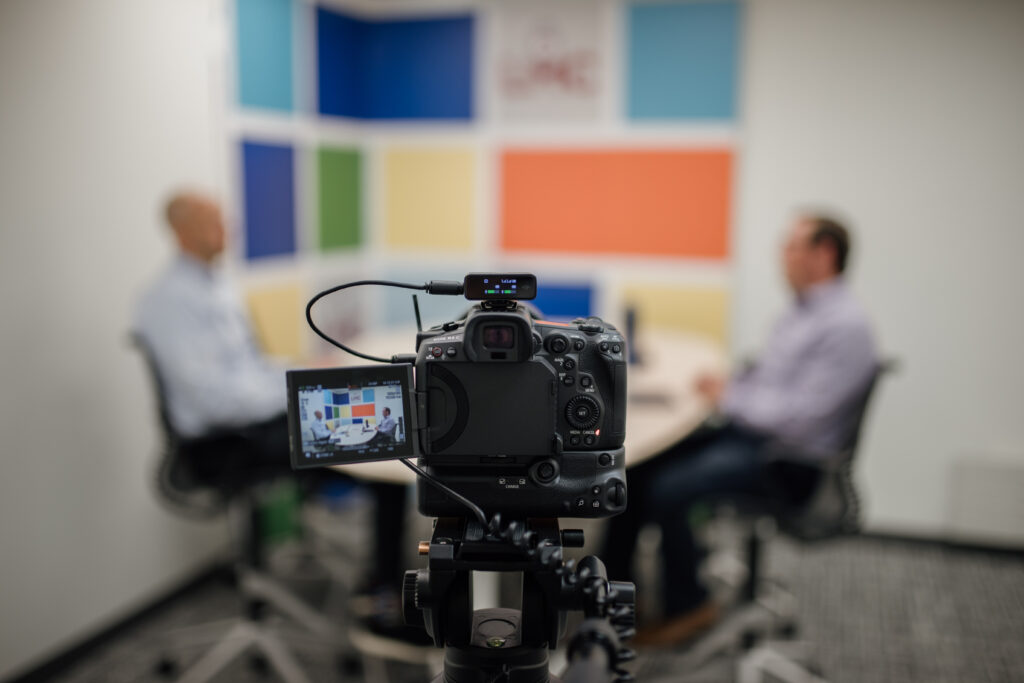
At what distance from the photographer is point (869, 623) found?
10.8 feet

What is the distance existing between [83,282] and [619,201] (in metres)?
2.42

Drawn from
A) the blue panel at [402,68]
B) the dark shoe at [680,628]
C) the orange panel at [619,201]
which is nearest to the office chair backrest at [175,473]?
the dark shoe at [680,628]

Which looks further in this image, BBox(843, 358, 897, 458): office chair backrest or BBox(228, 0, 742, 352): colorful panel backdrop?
BBox(228, 0, 742, 352): colorful panel backdrop

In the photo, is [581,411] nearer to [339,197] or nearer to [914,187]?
[914,187]

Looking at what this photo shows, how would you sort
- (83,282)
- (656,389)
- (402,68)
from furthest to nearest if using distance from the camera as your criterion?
(402,68) < (656,389) < (83,282)

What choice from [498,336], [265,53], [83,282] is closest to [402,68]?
[265,53]

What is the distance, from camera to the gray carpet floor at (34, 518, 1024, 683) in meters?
2.90

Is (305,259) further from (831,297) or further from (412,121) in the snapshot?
(831,297)

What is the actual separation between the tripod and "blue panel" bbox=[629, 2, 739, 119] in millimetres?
3070

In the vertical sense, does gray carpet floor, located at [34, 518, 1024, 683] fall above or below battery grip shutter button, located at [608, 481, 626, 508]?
below

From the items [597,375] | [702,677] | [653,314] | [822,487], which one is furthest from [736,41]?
[597,375]

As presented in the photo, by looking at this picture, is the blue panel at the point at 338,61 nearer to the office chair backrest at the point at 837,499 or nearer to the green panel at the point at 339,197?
the green panel at the point at 339,197

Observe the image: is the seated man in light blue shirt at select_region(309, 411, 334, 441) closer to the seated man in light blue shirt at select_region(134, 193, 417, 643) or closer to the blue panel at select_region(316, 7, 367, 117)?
the seated man in light blue shirt at select_region(134, 193, 417, 643)

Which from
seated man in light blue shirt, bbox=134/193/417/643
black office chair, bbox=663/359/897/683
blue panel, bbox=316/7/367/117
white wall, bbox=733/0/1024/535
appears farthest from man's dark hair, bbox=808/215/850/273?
blue panel, bbox=316/7/367/117
